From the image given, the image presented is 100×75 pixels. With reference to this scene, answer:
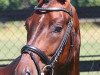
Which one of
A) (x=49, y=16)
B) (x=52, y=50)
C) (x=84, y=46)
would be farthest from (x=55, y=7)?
(x=84, y=46)

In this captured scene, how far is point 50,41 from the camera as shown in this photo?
402 centimetres

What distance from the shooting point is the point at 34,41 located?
13.0 feet

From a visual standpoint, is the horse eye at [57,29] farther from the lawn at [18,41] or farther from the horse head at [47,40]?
the lawn at [18,41]

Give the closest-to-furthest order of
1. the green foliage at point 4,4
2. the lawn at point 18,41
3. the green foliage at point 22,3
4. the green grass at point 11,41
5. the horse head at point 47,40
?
the horse head at point 47,40 → the green foliage at point 22,3 → the green foliage at point 4,4 → the lawn at point 18,41 → the green grass at point 11,41

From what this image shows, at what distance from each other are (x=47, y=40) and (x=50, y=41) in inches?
1.2

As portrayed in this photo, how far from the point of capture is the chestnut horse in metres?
3.90

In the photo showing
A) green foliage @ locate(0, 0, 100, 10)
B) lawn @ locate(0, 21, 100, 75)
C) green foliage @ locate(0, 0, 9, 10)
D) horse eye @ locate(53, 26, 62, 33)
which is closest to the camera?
horse eye @ locate(53, 26, 62, 33)

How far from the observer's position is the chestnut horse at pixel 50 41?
154 inches

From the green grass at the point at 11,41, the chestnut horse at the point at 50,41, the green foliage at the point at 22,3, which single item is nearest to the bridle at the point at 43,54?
the chestnut horse at the point at 50,41

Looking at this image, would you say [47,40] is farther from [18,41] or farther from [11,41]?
[11,41]

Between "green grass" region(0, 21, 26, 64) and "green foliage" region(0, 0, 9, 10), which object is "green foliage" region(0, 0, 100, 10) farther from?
"green grass" region(0, 21, 26, 64)

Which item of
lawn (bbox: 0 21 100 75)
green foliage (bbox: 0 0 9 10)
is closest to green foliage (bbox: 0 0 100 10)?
green foliage (bbox: 0 0 9 10)

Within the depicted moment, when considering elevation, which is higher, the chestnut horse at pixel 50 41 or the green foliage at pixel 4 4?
the green foliage at pixel 4 4

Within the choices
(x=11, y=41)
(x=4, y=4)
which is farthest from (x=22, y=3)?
(x=11, y=41)
